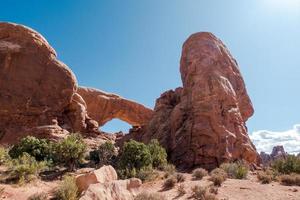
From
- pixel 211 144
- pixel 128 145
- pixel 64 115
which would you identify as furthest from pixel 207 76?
pixel 64 115

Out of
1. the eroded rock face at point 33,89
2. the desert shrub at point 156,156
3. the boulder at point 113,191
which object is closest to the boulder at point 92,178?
the boulder at point 113,191

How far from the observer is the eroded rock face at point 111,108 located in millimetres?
44844

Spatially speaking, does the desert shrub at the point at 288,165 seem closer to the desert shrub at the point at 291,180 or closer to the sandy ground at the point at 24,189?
the desert shrub at the point at 291,180

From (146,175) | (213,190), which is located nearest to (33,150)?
(146,175)

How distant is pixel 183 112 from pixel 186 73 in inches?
199

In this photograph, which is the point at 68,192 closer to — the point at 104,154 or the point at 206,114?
the point at 104,154

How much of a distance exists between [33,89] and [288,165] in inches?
962

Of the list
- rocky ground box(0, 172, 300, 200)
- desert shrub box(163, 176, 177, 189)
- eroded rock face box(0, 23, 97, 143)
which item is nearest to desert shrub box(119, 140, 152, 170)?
rocky ground box(0, 172, 300, 200)

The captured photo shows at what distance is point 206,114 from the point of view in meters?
24.8

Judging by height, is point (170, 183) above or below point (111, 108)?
below

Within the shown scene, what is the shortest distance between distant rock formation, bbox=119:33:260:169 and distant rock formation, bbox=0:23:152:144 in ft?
30.5

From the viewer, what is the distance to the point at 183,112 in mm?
27078

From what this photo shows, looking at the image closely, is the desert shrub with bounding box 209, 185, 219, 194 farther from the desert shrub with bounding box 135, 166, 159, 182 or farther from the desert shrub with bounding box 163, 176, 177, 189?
the desert shrub with bounding box 135, 166, 159, 182

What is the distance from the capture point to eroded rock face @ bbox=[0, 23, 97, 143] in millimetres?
25297
